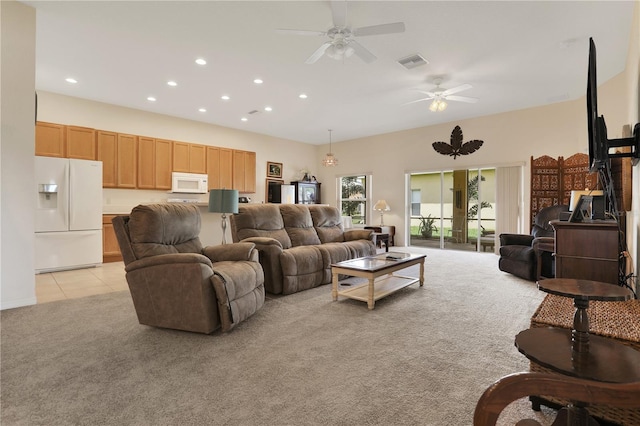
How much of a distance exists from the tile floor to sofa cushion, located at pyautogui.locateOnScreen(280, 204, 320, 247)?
2.22 m

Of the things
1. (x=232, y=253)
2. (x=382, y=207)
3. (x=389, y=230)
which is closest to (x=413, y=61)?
(x=232, y=253)

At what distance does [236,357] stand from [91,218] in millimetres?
4685

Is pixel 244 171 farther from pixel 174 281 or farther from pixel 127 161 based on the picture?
pixel 174 281

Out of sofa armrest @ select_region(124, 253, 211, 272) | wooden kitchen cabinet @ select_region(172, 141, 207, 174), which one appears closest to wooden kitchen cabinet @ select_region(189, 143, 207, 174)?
wooden kitchen cabinet @ select_region(172, 141, 207, 174)

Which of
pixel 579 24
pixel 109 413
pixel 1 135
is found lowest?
pixel 109 413

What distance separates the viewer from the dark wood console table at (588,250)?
211 centimetres

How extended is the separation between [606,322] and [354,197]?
7.58 metres

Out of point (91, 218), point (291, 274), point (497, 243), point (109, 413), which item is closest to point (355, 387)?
point (109, 413)

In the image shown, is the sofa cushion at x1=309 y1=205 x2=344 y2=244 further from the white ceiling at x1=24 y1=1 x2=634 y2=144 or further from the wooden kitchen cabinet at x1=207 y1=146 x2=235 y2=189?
the wooden kitchen cabinet at x1=207 y1=146 x2=235 y2=189

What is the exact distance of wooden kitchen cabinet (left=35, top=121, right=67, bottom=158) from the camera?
201 inches

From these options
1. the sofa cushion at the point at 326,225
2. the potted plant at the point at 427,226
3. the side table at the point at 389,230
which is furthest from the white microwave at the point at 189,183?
the potted plant at the point at 427,226

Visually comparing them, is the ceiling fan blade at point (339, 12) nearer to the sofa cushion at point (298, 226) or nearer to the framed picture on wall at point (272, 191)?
the sofa cushion at point (298, 226)

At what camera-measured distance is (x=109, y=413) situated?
60.1 inches

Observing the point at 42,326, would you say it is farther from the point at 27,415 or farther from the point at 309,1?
the point at 309,1
